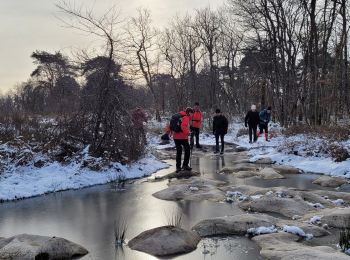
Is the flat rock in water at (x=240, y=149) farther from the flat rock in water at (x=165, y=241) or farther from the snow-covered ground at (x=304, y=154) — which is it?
the flat rock in water at (x=165, y=241)

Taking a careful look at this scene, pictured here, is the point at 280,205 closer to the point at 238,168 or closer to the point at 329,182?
the point at 329,182

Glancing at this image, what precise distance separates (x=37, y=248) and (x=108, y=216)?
8.87 ft

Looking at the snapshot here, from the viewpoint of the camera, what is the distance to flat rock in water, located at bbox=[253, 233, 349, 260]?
17.9ft

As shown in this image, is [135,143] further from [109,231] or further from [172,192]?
[109,231]

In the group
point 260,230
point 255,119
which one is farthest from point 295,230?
point 255,119

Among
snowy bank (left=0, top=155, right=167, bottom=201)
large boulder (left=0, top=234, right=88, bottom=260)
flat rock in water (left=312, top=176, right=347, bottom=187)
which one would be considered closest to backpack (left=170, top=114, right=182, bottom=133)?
snowy bank (left=0, top=155, right=167, bottom=201)

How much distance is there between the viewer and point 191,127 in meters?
20.2

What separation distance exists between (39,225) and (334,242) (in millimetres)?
4989

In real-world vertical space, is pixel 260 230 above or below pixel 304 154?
below

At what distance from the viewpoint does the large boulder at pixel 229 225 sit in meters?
7.09

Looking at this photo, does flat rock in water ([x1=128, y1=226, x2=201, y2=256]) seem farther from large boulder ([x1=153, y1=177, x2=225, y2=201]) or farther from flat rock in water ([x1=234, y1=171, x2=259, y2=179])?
flat rock in water ([x1=234, y1=171, x2=259, y2=179])

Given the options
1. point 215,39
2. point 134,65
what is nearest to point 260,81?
point 215,39

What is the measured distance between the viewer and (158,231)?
6.64m

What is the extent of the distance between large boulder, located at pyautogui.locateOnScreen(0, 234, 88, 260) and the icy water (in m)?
0.26
